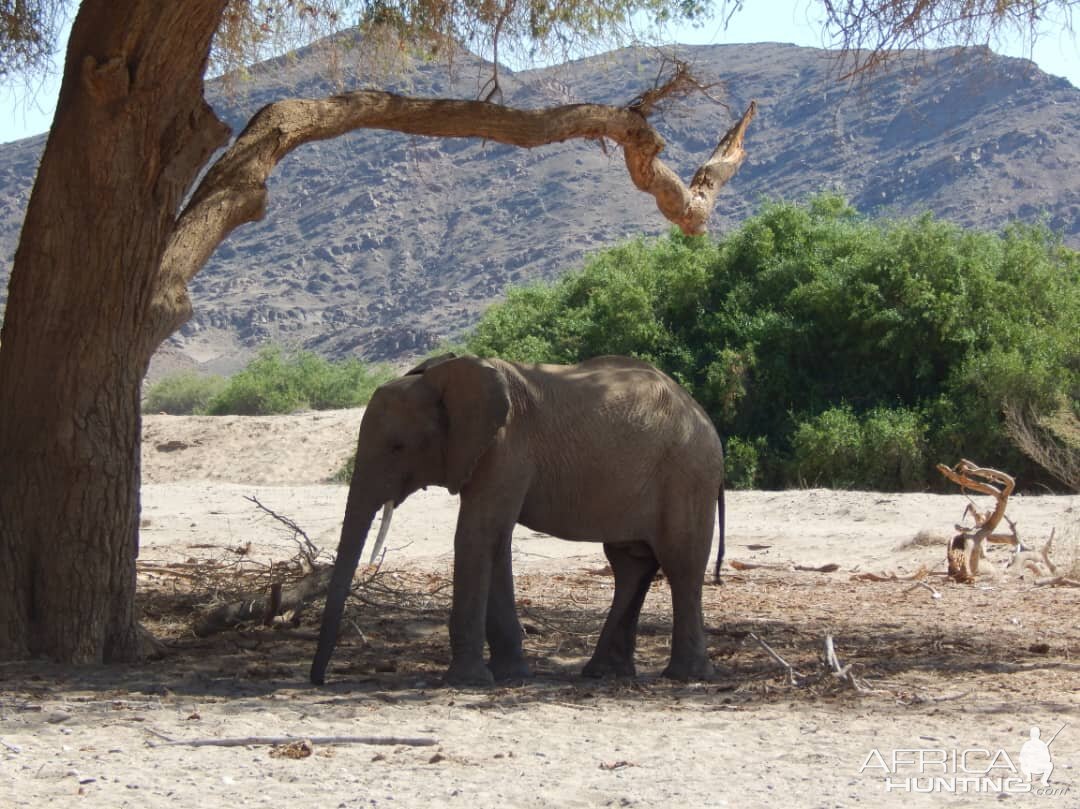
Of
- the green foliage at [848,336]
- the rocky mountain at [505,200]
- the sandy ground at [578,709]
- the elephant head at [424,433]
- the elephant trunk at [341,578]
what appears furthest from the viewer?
the rocky mountain at [505,200]

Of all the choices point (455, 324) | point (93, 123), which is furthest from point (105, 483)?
point (455, 324)

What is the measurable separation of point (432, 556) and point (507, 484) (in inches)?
324

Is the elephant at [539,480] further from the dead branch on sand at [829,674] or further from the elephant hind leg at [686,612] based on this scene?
the dead branch on sand at [829,674]

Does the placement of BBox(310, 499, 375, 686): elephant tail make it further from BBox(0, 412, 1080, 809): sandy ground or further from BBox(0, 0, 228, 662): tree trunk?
BBox(0, 0, 228, 662): tree trunk

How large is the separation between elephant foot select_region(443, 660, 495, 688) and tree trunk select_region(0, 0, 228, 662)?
6.11 feet

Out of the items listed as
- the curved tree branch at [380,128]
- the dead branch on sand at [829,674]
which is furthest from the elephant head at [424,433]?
the dead branch on sand at [829,674]

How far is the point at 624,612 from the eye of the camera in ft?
24.5

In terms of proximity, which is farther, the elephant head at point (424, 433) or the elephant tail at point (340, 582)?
the elephant head at point (424, 433)

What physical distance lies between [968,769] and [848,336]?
1756 centimetres

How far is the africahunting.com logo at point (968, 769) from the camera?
4.88 meters

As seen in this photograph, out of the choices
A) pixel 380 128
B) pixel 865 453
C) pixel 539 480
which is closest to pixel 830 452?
pixel 865 453

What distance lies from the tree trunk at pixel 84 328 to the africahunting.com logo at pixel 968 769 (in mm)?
4056

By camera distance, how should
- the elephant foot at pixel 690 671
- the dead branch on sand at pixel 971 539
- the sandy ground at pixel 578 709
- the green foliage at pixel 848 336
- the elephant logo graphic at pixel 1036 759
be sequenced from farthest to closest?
1. the green foliage at pixel 848 336
2. the dead branch on sand at pixel 971 539
3. the elephant foot at pixel 690 671
4. the elephant logo graphic at pixel 1036 759
5. the sandy ground at pixel 578 709

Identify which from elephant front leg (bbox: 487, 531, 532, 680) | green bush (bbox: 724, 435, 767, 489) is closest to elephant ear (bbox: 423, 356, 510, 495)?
elephant front leg (bbox: 487, 531, 532, 680)
